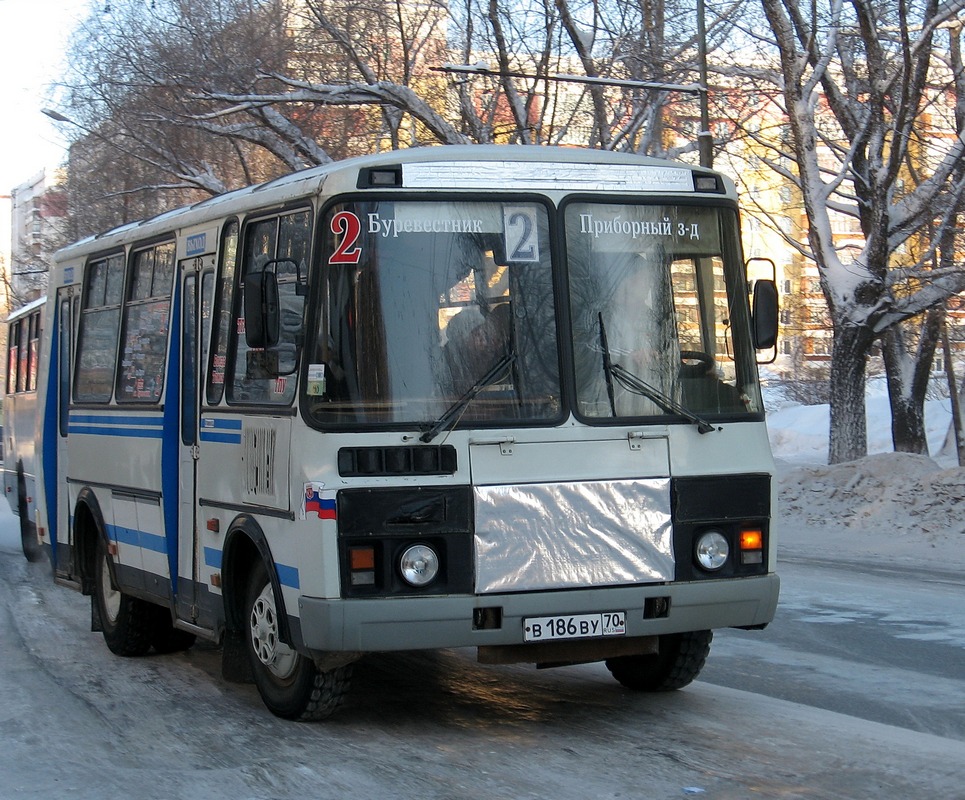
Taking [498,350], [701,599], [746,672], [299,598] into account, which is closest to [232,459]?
[299,598]

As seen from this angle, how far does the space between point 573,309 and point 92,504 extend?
465 cm

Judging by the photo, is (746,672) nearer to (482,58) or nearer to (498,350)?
(498,350)

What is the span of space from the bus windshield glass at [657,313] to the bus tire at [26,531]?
1175 centimetres

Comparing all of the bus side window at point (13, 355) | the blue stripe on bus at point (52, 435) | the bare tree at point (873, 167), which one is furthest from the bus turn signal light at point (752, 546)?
the bare tree at point (873, 167)

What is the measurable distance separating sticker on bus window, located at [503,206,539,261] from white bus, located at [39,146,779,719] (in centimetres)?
1

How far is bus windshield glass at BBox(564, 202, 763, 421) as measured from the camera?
275 inches

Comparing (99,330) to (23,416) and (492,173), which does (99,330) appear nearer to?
(492,173)

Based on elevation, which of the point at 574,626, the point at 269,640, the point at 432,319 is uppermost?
the point at 432,319

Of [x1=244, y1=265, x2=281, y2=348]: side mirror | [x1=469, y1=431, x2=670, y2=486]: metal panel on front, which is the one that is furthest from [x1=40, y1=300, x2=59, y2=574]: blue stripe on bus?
[x1=469, y1=431, x2=670, y2=486]: metal panel on front

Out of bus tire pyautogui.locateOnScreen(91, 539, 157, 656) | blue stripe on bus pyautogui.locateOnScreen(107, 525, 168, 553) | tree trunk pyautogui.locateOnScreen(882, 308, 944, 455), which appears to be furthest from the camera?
tree trunk pyautogui.locateOnScreen(882, 308, 944, 455)

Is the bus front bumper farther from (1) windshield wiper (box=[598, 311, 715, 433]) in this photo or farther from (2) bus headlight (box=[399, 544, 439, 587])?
(1) windshield wiper (box=[598, 311, 715, 433])

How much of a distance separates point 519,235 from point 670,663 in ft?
8.15

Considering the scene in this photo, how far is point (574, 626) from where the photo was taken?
6727 millimetres

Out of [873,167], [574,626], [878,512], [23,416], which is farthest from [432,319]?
[873,167]
